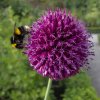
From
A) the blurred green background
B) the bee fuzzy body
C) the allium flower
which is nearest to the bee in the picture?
the bee fuzzy body

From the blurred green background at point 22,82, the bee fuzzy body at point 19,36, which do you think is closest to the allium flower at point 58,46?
the bee fuzzy body at point 19,36

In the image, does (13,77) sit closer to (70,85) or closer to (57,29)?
(70,85)

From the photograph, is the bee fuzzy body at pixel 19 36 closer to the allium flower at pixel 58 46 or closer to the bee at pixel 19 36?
the bee at pixel 19 36

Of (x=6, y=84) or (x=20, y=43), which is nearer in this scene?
(x=20, y=43)

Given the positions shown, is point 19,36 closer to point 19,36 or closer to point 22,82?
point 19,36

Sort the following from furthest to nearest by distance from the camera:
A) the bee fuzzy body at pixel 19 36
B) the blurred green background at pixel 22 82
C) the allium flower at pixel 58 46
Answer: the blurred green background at pixel 22 82 < the bee fuzzy body at pixel 19 36 < the allium flower at pixel 58 46

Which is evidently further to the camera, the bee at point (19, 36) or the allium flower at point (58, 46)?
the bee at point (19, 36)

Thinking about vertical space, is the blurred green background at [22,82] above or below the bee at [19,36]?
A: below

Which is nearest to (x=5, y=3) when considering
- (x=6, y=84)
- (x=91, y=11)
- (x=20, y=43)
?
(x=91, y=11)

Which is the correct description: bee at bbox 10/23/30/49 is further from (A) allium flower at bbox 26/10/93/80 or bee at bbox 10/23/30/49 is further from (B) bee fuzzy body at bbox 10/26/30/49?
(A) allium flower at bbox 26/10/93/80
